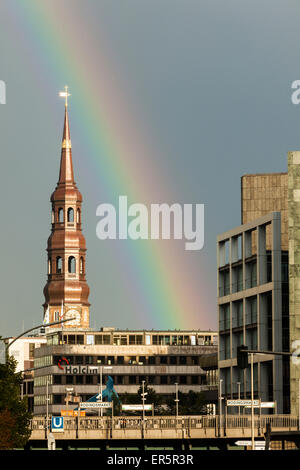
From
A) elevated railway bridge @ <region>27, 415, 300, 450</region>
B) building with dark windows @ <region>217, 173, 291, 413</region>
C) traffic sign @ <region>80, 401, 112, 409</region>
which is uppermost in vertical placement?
building with dark windows @ <region>217, 173, 291, 413</region>

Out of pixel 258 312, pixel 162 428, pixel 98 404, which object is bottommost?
pixel 162 428

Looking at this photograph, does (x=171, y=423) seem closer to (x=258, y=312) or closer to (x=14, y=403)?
(x=14, y=403)

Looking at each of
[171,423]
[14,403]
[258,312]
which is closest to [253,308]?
[258,312]

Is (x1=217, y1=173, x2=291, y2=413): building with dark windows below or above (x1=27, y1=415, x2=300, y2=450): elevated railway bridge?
above

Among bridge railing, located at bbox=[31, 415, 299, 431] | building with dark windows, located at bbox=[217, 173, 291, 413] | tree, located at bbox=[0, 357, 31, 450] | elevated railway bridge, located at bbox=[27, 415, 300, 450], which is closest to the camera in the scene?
tree, located at bbox=[0, 357, 31, 450]

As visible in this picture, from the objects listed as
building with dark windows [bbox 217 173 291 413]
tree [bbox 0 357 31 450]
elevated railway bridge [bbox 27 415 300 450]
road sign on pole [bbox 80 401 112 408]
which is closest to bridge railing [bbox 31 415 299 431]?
elevated railway bridge [bbox 27 415 300 450]

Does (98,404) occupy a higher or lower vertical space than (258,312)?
lower

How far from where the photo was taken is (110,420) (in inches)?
4938

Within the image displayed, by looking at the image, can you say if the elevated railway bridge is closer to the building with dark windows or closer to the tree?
the tree

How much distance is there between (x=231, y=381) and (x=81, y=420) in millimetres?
62104

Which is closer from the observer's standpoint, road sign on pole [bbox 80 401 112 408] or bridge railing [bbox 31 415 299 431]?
road sign on pole [bbox 80 401 112 408]

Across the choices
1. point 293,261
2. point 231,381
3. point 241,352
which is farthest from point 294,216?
point 241,352
